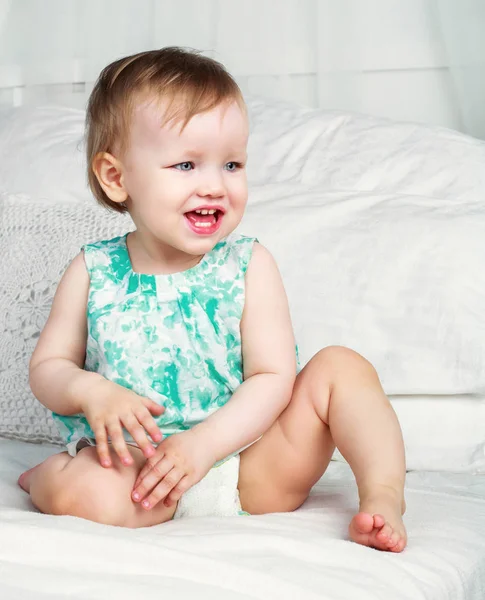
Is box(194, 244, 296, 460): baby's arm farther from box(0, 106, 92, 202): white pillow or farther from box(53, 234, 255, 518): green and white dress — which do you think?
box(0, 106, 92, 202): white pillow

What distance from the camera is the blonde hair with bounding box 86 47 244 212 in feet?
3.69

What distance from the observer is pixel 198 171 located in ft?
3.71

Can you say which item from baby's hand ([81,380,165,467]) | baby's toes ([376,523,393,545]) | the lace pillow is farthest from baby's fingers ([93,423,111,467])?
the lace pillow

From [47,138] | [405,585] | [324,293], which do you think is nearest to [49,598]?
[405,585]

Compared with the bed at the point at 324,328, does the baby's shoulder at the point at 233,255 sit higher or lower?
higher

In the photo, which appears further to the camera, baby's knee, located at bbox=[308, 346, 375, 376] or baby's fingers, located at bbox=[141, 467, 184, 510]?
baby's knee, located at bbox=[308, 346, 375, 376]

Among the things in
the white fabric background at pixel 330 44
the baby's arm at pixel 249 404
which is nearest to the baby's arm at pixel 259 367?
the baby's arm at pixel 249 404

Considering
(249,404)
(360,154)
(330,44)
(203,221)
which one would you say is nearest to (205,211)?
(203,221)

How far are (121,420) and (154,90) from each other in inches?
15.9

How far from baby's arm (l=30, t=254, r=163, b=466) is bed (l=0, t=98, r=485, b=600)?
11 centimetres

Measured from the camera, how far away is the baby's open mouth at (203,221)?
115 centimetres

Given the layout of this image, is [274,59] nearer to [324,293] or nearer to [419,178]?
[419,178]

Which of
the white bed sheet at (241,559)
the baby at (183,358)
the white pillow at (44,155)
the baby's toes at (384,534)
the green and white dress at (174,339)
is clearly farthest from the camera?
the white pillow at (44,155)

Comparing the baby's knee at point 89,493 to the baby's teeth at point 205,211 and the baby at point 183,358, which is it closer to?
the baby at point 183,358
